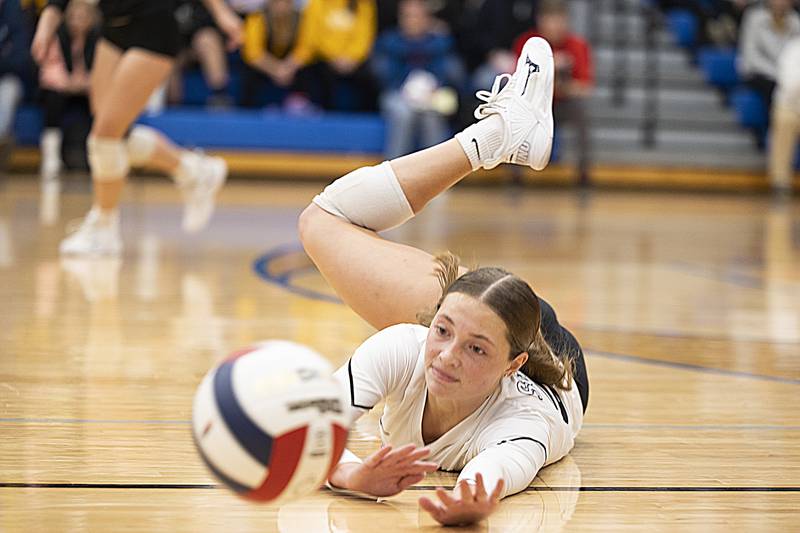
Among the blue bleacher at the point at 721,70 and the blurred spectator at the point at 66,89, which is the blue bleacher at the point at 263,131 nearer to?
the blurred spectator at the point at 66,89

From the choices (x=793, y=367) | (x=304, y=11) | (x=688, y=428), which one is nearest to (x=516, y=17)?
(x=304, y=11)

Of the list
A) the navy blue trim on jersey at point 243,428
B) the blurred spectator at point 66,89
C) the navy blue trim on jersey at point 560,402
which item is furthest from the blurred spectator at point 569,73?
the navy blue trim on jersey at point 243,428

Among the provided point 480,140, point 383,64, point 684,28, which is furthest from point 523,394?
point 684,28

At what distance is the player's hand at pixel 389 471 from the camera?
1.97 metres

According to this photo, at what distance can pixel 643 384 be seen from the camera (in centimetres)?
312

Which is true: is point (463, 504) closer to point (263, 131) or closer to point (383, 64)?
point (263, 131)

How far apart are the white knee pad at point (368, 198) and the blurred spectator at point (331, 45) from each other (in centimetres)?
757

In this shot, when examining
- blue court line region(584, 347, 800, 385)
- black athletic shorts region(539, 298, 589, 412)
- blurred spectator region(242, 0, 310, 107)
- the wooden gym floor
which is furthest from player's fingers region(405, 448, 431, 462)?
blurred spectator region(242, 0, 310, 107)

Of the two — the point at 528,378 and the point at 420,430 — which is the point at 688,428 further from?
the point at 420,430

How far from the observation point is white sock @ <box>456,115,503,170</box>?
2773 millimetres

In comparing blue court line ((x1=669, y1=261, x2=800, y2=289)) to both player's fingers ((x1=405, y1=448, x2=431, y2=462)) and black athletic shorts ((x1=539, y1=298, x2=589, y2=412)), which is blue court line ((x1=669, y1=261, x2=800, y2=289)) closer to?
black athletic shorts ((x1=539, y1=298, x2=589, y2=412))

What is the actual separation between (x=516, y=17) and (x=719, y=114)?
2039 millimetres

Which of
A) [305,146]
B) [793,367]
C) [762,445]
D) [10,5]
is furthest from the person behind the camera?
[305,146]

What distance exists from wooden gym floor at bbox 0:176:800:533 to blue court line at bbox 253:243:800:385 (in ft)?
0.04
